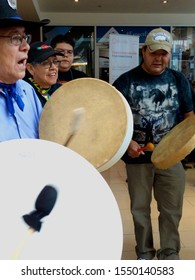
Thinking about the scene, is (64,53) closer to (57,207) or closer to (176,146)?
(176,146)

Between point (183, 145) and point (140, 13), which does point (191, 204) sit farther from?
point (140, 13)

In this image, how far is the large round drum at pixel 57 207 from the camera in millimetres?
783

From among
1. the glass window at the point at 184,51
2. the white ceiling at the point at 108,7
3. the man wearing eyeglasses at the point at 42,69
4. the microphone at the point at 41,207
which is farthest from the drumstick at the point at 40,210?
the glass window at the point at 184,51

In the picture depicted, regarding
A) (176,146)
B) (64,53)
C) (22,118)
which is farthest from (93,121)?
(64,53)

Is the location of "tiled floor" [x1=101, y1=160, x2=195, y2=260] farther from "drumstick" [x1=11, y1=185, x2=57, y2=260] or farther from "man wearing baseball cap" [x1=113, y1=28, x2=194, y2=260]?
"drumstick" [x1=11, y1=185, x2=57, y2=260]

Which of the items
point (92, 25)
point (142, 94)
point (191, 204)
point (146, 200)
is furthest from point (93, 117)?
point (92, 25)

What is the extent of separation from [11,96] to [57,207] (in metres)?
0.45

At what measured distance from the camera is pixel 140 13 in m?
8.53

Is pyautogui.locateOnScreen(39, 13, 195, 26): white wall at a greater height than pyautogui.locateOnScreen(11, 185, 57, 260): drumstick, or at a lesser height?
greater

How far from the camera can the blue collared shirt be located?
103cm

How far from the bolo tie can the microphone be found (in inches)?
13.6

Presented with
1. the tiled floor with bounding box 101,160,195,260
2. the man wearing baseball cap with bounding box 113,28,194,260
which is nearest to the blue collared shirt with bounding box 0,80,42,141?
the man wearing baseball cap with bounding box 113,28,194,260

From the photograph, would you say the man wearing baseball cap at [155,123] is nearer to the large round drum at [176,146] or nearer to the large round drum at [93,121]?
the large round drum at [176,146]

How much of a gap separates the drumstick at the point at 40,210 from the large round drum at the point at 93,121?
274 millimetres
